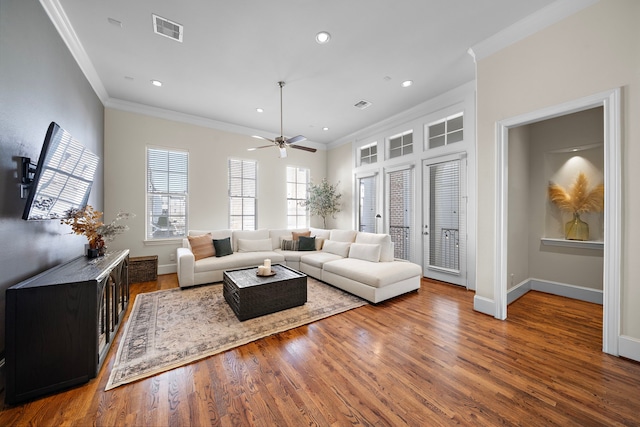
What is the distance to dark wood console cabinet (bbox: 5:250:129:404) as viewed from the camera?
1.64 m

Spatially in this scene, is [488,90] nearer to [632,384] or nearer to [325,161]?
[632,384]

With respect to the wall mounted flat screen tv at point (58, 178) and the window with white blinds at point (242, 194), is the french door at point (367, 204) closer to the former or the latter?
the window with white blinds at point (242, 194)

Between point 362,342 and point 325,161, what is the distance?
5633 mm

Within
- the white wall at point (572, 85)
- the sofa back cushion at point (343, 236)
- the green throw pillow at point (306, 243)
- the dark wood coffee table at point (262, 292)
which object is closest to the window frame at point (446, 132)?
the white wall at point (572, 85)

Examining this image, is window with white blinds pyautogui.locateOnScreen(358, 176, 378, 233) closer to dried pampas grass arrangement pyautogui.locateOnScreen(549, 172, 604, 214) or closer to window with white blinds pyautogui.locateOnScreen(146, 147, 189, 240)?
dried pampas grass arrangement pyautogui.locateOnScreen(549, 172, 604, 214)

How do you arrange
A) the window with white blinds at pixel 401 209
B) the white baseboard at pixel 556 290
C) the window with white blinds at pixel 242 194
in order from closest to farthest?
the white baseboard at pixel 556 290
the window with white blinds at pixel 401 209
the window with white blinds at pixel 242 194

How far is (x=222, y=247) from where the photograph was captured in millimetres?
4629

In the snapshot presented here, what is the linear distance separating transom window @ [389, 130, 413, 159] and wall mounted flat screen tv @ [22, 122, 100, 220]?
5054mm

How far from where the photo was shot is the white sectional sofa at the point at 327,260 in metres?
3.55

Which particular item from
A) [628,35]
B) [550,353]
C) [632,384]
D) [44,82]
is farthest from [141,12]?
[632,384]

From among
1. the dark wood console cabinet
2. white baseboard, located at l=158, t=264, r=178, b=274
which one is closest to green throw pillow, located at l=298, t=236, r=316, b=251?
white baseboard, located at l=158, t=264, r=178, b=274

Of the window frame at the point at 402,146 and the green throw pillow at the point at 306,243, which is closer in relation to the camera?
the window frame at the point at 402,146

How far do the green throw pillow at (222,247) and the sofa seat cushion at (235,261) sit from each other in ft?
0.32

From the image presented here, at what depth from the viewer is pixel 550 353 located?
2.22m
